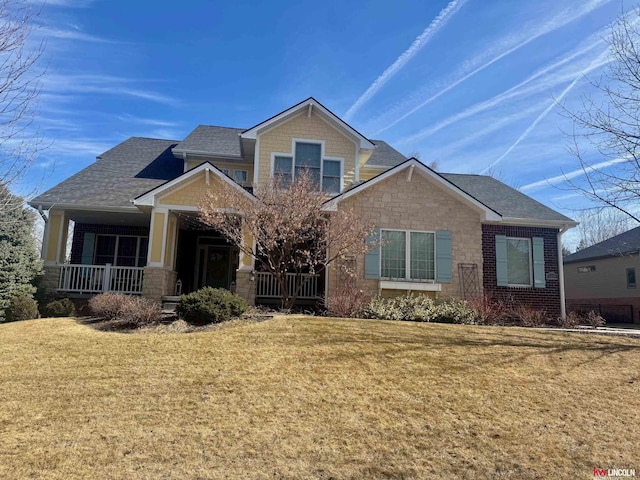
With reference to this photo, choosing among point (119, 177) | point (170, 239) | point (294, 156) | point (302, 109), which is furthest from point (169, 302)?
point (302, 109)

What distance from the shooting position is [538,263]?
16047 mm

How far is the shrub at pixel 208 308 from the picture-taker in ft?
33.8

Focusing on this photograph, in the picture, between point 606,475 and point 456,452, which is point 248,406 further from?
point 606,475


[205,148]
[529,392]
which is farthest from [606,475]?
[205,148]

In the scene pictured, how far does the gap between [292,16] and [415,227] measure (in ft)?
24.2

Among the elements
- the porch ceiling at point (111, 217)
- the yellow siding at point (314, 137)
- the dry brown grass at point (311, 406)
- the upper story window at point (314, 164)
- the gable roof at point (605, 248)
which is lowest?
the dry brown grass at point (311, 406)

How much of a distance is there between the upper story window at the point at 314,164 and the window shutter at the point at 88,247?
7885 mm

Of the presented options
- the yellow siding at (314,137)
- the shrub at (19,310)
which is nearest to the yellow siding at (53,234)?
the shrub at (19,310)

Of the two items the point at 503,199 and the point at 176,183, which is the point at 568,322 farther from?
the point at 176,183

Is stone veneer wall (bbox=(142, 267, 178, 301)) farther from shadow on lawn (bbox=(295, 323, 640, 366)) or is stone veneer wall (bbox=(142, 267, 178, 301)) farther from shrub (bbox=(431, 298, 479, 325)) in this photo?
shrub (bbox=(431, 298, 479, 325))

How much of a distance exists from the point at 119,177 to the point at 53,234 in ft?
11.1

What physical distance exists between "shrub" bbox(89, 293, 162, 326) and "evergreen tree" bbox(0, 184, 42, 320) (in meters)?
2.50

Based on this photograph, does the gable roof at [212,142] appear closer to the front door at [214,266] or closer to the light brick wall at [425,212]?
the front door at [214,266]

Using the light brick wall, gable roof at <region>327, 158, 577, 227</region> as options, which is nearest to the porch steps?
gable roof at <region>327, 158, 577, 227</region>
